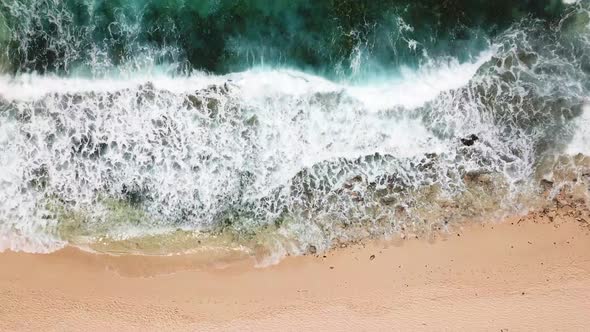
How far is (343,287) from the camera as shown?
7.16m

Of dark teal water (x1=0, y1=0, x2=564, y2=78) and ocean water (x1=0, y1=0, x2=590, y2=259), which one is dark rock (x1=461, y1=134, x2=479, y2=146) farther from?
dark teal water (x1=0, y1=0, x2=564, y2=78)

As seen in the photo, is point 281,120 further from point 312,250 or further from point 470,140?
point 470,140

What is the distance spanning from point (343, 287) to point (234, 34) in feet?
13.6

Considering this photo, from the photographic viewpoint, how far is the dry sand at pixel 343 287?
278 inches

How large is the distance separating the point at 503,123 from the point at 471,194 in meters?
1.18

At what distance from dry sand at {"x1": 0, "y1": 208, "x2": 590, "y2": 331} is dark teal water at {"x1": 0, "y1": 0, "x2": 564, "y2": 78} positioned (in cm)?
282

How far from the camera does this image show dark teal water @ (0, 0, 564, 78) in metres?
7.54

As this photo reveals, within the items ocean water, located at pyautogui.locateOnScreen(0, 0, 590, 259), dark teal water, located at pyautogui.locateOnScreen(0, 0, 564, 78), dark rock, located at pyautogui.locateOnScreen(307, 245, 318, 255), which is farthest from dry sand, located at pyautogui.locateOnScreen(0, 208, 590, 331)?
dark teal water, located at pyautogui.locateOnScreen(0, 0, 564, 78)

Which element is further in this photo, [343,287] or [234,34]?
[234,34]

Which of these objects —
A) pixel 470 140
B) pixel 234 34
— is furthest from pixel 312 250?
pixel 234 34

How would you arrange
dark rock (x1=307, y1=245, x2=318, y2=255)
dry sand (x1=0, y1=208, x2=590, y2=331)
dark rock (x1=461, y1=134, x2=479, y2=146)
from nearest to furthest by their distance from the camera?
dry sand (x1=0, y1=208, x2=590, y2=331)
dark rock (x1=307, y1=245, x2=318, y2=255)
dark rock (x1=461, y1=134, x2=479, y2=146)

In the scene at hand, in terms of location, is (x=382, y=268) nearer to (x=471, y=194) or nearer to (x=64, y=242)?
(x=471, y=194)

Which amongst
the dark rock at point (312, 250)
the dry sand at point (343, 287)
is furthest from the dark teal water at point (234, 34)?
the dry sand at point (343, 287)

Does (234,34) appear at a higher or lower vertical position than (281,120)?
higher
